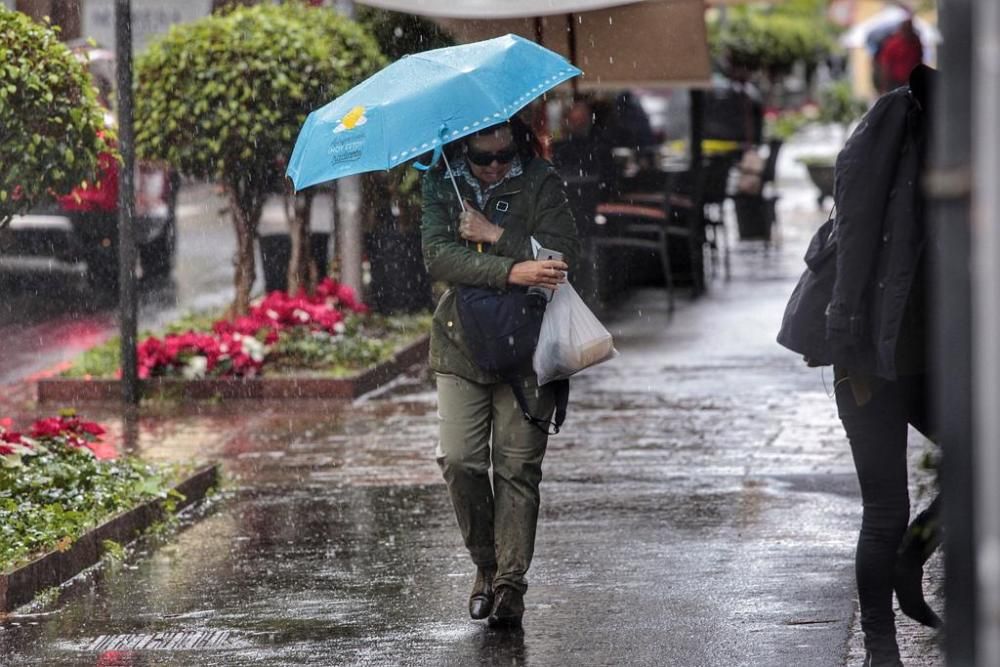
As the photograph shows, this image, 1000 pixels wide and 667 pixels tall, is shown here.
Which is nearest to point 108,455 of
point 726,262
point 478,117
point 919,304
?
point 478,117

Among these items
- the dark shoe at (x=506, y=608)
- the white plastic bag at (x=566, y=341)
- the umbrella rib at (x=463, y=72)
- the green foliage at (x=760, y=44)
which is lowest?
the dark shoe at (x=506, y=608)

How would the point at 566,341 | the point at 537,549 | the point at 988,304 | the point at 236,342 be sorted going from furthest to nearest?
the point at 236,342 < the point at 537,549 < the point at 566,341 < the point at 988,304

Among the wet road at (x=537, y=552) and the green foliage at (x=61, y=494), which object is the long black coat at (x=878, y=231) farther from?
the green foliage at (x=61, y=494)

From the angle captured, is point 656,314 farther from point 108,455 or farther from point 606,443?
point 108,455

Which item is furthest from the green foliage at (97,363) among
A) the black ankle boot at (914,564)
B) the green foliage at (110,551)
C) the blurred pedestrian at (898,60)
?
the black ankle boot at (914,564)

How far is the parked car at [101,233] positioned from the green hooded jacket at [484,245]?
10790 millimetres

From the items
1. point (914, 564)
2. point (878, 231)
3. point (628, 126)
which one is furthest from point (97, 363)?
point (628, 126)

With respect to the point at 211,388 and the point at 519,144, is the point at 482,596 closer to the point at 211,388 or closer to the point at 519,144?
the point at 519,144

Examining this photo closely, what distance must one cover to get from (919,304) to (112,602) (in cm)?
303

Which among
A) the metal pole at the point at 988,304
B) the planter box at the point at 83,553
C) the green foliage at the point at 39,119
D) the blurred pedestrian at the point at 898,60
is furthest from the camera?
the blurred pedestrian at the point at 898,60

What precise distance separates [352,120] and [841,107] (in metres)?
29.4

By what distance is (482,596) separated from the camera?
5.66 m

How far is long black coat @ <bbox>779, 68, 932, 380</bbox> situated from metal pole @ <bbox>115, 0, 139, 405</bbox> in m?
6.15

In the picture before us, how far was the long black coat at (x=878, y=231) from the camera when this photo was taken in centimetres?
455
